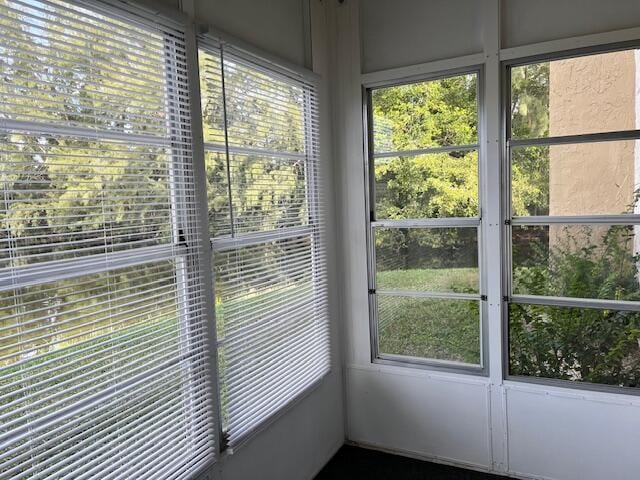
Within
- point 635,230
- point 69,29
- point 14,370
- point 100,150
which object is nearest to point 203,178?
point 100,150

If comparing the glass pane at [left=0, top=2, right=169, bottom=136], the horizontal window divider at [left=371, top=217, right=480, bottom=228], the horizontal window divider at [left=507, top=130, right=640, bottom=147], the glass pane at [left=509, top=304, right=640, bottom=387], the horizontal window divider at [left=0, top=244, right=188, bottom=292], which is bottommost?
the glass pane at [left=509, top=304, right=640, bottom=387]

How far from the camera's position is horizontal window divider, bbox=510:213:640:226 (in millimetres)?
2448

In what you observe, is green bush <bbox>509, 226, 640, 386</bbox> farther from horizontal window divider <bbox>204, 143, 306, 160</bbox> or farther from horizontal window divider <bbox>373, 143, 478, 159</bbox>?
horizontal window divider <bbox>204, 143, 306, 160</bbox>

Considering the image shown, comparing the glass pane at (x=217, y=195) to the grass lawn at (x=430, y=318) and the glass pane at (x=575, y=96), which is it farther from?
the glass pane at (x=575, y=96)

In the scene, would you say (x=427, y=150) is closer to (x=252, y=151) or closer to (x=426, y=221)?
(x=426, y=221)

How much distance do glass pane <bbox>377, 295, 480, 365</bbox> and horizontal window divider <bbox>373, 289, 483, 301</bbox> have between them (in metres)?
Result: 0.02

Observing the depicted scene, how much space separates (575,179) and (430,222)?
80 centimetres

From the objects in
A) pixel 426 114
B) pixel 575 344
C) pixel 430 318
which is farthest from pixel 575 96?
pixel 430 318

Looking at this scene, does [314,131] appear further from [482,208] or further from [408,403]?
[408,403]

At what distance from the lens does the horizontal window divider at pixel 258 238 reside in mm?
2111

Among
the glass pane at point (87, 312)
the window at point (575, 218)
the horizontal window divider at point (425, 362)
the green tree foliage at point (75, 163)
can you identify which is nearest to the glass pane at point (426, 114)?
the window at point (575, 218)

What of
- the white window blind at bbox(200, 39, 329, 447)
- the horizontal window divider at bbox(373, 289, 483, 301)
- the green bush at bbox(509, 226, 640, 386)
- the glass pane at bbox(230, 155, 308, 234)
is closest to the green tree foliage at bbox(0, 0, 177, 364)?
the white window blind at bbox(200, 39, 329, 447)

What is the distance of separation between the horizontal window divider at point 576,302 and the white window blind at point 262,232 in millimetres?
1158

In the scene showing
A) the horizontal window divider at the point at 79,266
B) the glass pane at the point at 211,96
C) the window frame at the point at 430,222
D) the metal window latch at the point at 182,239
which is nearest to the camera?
the horizontal window divider at the point at 79,266
